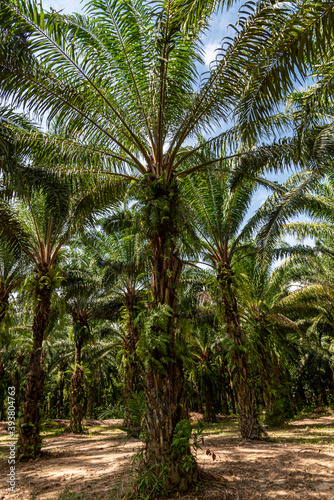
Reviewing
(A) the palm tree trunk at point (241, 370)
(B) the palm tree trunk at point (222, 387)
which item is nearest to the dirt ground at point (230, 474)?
(A) the palm tree trunk at point (241, 370)

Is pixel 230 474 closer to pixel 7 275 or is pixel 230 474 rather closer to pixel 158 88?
pixel 158 88

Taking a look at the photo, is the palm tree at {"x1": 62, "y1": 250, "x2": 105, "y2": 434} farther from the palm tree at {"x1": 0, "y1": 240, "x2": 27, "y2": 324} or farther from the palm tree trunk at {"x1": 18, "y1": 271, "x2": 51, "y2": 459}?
the palm tree trunk at {"x1": 18, "y1": 271, "x2": 51, "y2": 459}

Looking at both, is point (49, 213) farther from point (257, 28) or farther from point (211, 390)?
point (211, 390)

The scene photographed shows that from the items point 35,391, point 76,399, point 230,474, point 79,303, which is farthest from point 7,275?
point 230,474

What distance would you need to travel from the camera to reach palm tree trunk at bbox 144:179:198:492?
432cm

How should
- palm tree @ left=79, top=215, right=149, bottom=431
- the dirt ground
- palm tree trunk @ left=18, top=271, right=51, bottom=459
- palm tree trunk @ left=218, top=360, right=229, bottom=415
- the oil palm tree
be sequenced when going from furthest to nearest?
palm tree trunk @ left=218, top=360, right=229, bottom=415 → palm tree @ left=79, top=215, right=149, bottom=431 → palm tree trunk @ left=18, top=271, right=51, bottom=459 → the oil palm tree → the dirt ground

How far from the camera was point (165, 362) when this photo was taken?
461cm

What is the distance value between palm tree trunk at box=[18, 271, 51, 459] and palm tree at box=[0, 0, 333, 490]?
4.24 metres

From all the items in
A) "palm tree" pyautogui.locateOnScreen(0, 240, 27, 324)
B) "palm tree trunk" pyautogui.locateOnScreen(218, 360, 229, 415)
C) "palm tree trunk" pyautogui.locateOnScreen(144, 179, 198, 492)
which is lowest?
"palm tree trunk" pyautogui.locateOnScreen(218, 360, 229, 415)

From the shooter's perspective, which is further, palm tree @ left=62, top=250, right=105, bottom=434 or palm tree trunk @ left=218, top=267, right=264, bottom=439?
palm tree @ left=62, top=250, right=105, bottom=434

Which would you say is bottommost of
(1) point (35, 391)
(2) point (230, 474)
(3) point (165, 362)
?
(2) point (230, 474)

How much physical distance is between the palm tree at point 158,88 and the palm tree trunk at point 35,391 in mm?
4239

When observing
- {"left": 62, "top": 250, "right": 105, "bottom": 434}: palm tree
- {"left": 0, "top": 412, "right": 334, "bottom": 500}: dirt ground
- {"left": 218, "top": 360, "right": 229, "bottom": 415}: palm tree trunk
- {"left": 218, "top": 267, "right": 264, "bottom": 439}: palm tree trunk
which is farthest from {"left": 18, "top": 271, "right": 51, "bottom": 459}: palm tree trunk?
{"left": 218, "top": 360, "right": 229, "bottom": 415}: palm tree trunk

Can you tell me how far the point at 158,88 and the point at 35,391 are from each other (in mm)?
8091
